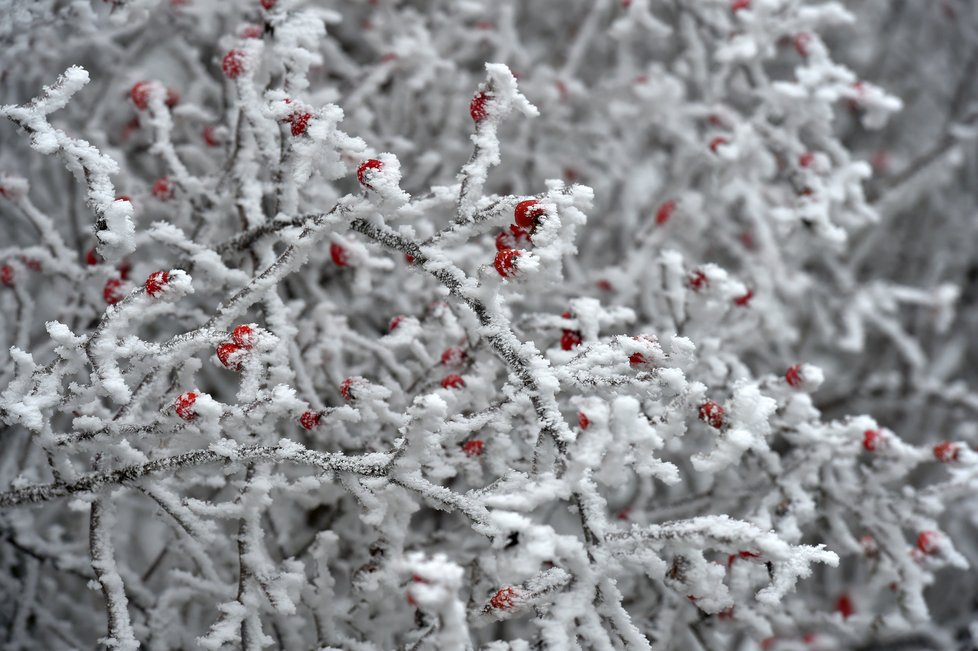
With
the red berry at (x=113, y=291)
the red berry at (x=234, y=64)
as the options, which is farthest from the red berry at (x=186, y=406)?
the red berry at (x=234, y=64)

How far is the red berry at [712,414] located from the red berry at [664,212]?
1.23 metres

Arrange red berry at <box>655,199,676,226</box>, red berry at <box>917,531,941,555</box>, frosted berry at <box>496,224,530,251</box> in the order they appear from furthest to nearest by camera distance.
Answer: red berry at <box>655,199,676,226</box> < red berry at <box>917,531,941,555</box> < frosted berry at <box>496,224,530,251</box>

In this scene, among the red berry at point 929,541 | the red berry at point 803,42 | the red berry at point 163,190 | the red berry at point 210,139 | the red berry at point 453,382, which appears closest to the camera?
the red berry at point 453,382

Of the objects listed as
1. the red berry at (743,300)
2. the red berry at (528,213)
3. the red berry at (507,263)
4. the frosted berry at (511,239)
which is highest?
the red berry at (528,213)

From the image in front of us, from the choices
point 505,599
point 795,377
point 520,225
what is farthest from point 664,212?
point 505,599

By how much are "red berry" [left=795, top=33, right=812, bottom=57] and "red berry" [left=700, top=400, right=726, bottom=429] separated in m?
1.43

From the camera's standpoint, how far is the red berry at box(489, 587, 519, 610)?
4.55 ft

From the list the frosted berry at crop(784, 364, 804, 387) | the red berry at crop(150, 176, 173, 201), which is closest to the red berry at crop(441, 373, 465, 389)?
the frosted berry at crop(784, 364, 804, 387)

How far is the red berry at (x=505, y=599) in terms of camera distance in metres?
1.39

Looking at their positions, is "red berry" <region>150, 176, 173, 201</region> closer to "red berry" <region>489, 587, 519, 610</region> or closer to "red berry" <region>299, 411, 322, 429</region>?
"red berry" <region>299, 411, 322, 429</region>

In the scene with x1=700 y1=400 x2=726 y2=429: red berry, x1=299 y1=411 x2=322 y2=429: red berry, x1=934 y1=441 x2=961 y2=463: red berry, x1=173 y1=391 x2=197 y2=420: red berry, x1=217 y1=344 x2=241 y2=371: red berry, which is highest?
x1=700 y1=400 x2=726 y2=429: red berry

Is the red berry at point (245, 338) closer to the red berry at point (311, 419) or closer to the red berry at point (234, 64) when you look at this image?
the red berry at point (311, 419)

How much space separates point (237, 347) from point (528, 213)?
21.7 inches

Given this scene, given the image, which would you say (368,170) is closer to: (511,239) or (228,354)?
(511,239)
